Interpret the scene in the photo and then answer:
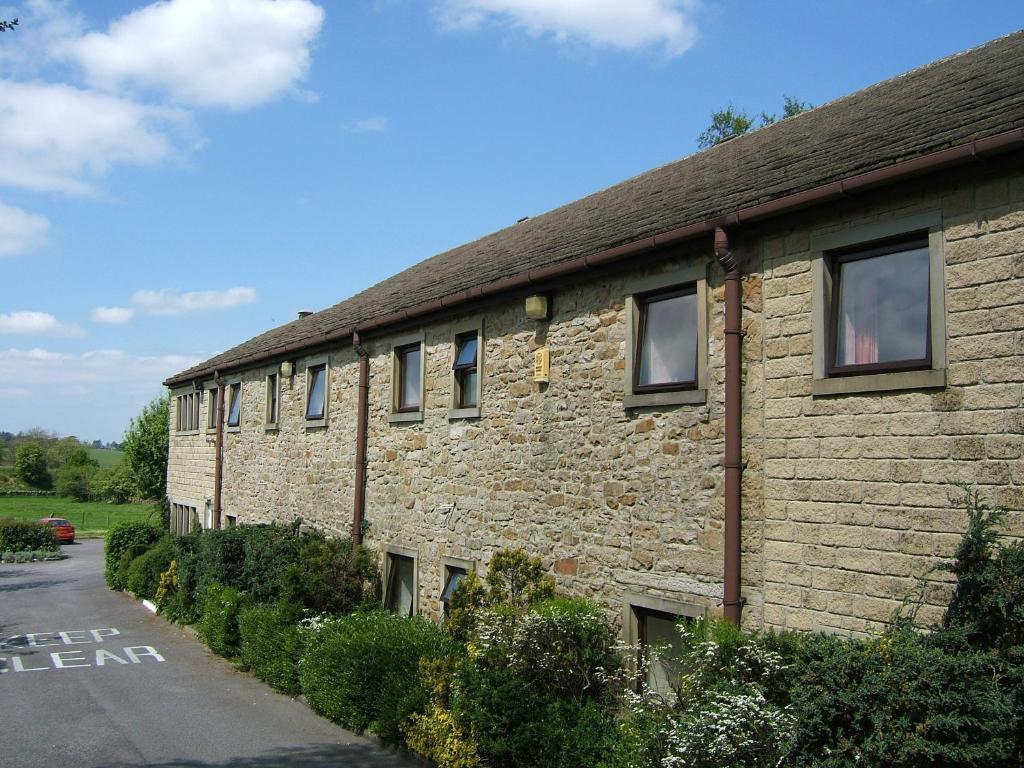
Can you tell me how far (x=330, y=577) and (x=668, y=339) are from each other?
685cm

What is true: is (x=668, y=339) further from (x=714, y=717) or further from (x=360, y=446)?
(x=360, y=446)

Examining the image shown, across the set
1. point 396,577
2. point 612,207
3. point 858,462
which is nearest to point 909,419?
point 858,462

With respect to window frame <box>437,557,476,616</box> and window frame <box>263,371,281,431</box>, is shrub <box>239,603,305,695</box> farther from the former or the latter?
window frame <box>263,371,281,431</box>

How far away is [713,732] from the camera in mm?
5773

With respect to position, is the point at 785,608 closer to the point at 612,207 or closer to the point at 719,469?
the point at 719,469

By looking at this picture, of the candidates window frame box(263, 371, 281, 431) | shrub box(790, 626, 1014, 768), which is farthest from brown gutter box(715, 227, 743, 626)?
window frame box(263, 371, 281, 431)

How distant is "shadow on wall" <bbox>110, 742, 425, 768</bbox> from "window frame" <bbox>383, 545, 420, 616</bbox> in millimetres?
3346

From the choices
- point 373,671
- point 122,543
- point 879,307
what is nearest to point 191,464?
point 122,543

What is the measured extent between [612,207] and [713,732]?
810cm

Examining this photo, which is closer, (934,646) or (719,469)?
(934,646)

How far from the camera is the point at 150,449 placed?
57.0 meters

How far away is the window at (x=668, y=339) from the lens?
8.31 meters

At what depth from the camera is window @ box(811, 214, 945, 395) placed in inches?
259

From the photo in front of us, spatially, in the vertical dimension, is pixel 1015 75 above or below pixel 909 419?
above
